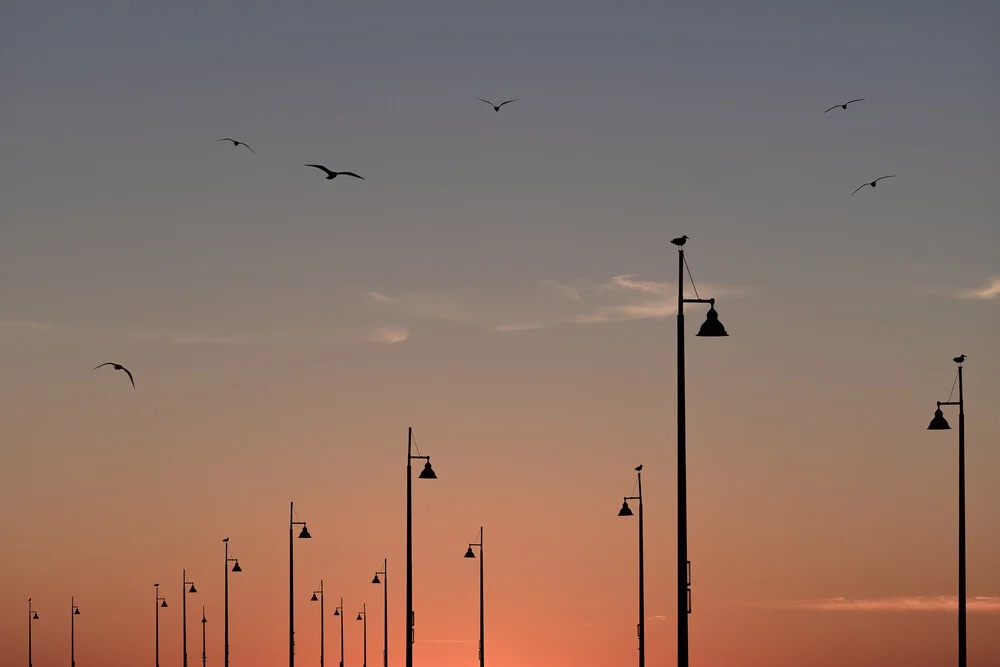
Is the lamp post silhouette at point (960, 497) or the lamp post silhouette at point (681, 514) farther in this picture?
the lamp post silhouette at point (960, 497)

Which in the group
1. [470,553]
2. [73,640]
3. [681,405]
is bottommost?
[73,640]

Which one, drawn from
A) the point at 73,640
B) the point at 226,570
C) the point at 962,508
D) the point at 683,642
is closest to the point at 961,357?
the point at 962,508

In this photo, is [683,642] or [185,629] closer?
[683,642]

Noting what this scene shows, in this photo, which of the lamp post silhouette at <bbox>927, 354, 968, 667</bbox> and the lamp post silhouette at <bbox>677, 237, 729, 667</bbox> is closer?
the lamp post silhouette at <bbox>677, 237, 729, 667</bbox>

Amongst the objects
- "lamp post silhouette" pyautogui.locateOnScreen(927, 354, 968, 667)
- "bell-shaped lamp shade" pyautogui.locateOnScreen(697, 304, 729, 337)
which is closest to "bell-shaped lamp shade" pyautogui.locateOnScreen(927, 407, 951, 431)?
"lamp post silhouette" pyautogui.locateOnScreen(927, 354, 968, 667)

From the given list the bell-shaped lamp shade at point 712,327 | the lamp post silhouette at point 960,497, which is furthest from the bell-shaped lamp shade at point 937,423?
the bell-shaped lamp shade at point 712,327

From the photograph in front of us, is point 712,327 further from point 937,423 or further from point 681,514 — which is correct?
point 937,423

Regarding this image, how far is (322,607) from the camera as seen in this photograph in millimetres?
152000

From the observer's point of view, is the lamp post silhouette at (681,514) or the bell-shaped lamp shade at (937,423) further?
the bell-shaped lamp shade at (937,423)

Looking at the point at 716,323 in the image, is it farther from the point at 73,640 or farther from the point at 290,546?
the point at 73,640

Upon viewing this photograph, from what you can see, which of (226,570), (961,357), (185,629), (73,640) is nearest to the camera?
(961,357)

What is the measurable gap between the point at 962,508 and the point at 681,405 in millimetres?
15048

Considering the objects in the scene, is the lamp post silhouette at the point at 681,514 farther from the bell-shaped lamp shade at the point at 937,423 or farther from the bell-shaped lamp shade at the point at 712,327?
the bell-shaped lamp shade at the point at 937,423

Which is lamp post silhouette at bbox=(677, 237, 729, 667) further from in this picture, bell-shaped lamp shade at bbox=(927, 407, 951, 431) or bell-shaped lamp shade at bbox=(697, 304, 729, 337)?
bell-shaped lamp shade at bbox=(927, 407, 951, 431)
